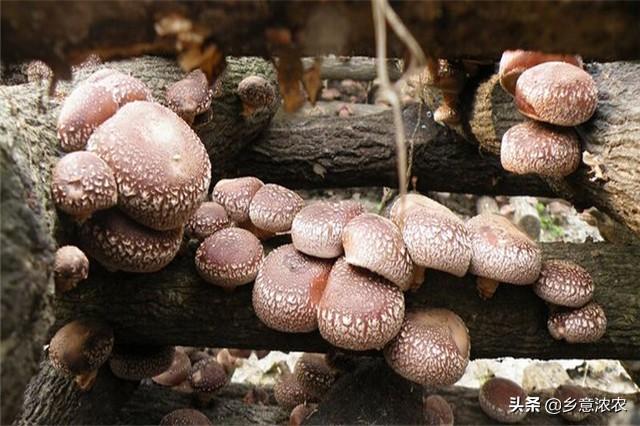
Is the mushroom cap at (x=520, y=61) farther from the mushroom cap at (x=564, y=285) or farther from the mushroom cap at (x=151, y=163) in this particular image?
the mushroom cap at (x=151, y=163)

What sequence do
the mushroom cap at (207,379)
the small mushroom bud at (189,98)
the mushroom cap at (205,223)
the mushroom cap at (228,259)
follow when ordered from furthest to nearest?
the mushroom cap at (207,379) → the small mushroom bud at (189,98) → the mushroom cap at (205,223) → the mushroom cap at (228,259)

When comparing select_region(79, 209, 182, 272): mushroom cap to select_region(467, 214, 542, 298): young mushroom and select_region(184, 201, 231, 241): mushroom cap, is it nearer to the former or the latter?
select_region(184, 201, 231, 241): mushroom cap

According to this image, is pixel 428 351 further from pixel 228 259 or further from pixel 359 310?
pixel 228 259

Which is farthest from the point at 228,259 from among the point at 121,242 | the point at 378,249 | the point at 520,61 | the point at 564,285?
the point at 520,61

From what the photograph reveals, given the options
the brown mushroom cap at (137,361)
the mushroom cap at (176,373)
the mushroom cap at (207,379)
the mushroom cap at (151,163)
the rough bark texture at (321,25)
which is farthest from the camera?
the mushroom cap at (176,373)

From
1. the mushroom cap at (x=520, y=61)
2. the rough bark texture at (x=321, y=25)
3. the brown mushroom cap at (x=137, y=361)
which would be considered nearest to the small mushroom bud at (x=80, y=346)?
the brown mushroom cap at (x=137, y=361)

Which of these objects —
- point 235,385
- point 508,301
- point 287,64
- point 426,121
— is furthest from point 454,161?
point 287,64

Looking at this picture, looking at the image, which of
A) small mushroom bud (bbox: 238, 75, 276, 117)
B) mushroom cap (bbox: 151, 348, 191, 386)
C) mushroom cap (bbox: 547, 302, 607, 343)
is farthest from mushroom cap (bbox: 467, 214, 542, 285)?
mushroom cap (bbox: 151, 348, 191, 386)
